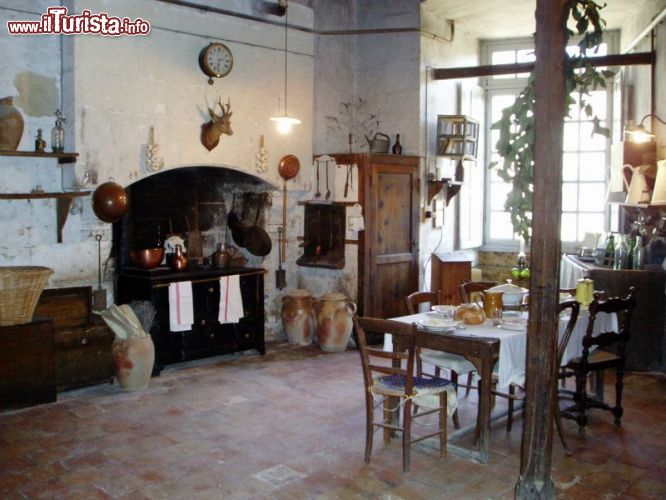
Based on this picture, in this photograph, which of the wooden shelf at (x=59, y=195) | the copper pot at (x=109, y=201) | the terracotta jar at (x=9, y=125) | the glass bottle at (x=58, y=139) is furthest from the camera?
the copper pot at (x=109, y=201)

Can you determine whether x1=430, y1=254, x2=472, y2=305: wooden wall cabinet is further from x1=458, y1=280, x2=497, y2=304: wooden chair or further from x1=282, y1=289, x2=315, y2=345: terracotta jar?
x1=458, y1=280, x2=497, y2=304: wooden chair

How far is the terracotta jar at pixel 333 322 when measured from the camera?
7.52m

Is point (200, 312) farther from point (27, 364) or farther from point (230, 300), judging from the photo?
point (27, 364)

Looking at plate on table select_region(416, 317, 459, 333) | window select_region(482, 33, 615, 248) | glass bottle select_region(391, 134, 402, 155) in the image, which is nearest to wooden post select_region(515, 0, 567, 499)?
plate on table select_region(416, 317, 459, 333)

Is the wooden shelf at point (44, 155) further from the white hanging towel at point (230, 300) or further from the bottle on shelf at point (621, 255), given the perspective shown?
the bottle on shelf at point (621, 255)

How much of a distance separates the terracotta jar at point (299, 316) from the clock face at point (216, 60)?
2.51 meters

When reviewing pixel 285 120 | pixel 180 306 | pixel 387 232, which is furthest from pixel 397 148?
pixel 180 306

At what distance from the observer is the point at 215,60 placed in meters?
6.94

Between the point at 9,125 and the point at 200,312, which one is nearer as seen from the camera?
the point at 9,125

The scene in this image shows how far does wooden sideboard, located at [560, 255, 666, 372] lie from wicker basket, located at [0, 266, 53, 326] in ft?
15.4

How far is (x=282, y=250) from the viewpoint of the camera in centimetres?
812

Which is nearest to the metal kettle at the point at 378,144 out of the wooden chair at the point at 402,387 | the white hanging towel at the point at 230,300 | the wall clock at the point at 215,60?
the wall clock at the point at 215,60

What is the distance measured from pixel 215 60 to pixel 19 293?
293cm

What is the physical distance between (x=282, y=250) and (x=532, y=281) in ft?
15.6
